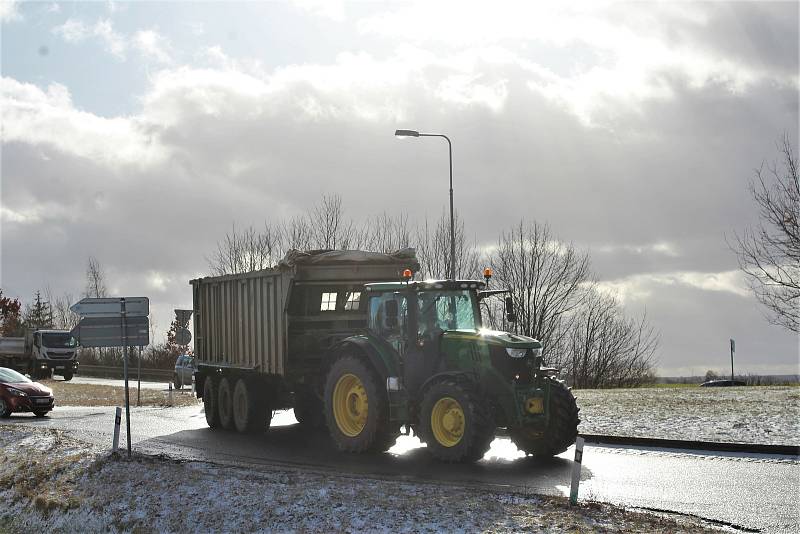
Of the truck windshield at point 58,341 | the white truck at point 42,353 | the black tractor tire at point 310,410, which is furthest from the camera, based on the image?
the white truck at point 42,353

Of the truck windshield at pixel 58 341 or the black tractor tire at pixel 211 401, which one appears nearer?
the black tractor tire at pixel 211 401

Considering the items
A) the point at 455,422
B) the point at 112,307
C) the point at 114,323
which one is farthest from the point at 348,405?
the point at 112,307

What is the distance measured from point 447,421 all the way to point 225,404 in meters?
7.43

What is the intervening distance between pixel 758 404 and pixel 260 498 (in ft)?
48.9

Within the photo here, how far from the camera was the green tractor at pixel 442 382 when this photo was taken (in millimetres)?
13375

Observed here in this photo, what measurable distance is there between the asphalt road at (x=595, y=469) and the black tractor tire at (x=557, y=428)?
0.82ft

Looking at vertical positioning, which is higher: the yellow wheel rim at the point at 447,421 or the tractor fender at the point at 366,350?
the tractor fender at the point at 366,350

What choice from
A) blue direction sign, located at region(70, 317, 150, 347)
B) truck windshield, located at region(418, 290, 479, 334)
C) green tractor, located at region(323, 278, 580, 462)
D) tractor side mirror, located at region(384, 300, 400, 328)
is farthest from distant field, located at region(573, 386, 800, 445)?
blue direction sign, located at region(70, 317, 150, 347)

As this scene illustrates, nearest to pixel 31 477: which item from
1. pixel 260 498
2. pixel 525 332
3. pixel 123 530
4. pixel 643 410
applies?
pixel 123 530

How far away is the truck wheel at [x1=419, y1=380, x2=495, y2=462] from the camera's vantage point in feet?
42.4

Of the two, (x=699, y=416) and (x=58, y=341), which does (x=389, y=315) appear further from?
(x=58, y=341)

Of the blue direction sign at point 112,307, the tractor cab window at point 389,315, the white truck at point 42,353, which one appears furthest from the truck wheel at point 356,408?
the white truck at point 42,353

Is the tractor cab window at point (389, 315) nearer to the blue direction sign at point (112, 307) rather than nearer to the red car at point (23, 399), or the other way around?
the blue direction sign at point (112, 307)

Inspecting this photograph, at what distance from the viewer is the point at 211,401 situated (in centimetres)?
2027
